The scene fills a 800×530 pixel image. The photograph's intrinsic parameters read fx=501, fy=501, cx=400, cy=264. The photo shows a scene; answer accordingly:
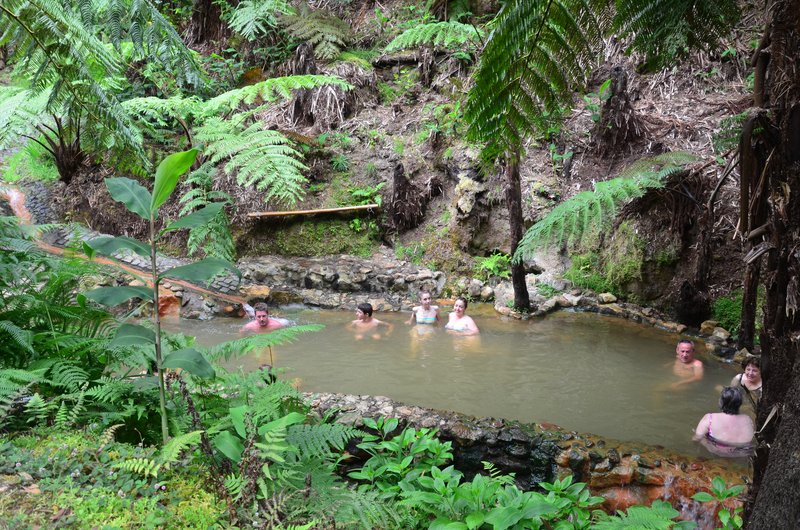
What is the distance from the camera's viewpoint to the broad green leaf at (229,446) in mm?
1524

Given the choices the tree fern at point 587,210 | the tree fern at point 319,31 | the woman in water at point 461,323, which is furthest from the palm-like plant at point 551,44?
the tree fern at point 319,31

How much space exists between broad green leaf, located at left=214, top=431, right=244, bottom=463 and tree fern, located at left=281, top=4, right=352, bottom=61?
351 inches

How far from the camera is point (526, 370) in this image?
16.6 ft

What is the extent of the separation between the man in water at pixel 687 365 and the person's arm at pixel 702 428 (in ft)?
3.25

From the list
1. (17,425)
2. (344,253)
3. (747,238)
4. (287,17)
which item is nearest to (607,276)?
(344,253)

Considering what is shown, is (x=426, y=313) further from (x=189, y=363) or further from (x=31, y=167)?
(x=31, y=167)

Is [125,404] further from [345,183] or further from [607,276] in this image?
[345,183]

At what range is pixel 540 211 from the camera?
7.33 meters

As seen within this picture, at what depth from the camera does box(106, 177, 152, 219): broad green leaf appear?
5.35 feet

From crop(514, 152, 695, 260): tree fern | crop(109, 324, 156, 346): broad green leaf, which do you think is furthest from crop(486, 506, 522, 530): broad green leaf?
crop(514, 152, 695, 260): tree fern

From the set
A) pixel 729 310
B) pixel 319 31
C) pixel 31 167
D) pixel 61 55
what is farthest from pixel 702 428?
pixel 31 167

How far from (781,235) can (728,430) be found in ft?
9.12

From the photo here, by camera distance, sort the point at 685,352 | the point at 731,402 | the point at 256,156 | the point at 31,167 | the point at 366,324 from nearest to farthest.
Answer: the point at 731,402, the point at 685,352, the point at 256,156, the point at 366,324, the point at 31,167

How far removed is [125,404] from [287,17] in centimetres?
929
